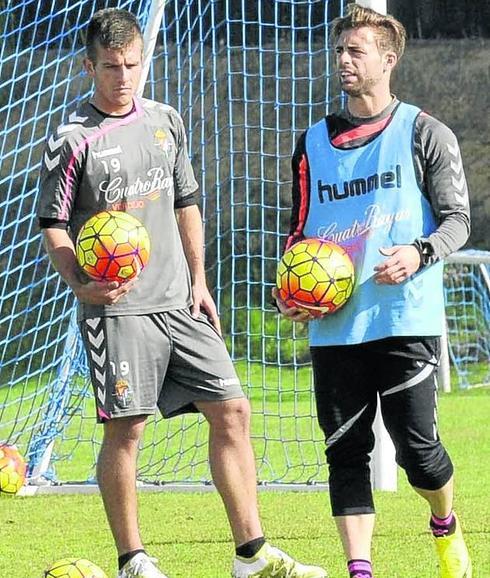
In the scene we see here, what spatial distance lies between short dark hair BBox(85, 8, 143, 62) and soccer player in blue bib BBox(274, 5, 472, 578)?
2.51ft

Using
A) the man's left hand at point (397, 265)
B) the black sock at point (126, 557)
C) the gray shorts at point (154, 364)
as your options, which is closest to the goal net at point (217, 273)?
the gray shorts at point (154, 364)

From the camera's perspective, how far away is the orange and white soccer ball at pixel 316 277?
4.88 meters

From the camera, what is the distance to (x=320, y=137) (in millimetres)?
5121

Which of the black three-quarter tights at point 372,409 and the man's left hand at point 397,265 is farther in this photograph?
the black three-quarter tights at point 372,409

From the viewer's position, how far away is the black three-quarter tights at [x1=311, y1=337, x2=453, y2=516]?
16.4ft

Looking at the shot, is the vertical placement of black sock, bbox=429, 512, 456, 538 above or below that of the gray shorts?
below

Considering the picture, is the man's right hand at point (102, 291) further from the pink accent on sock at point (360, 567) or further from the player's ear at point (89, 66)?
the pink accent on sock at point (360, 567)

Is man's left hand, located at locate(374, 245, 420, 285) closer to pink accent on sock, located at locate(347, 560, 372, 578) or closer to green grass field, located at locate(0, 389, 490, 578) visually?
pink accent on sock, located at locate(347, 560, 372, 578)

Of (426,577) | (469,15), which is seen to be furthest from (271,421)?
(469,15)

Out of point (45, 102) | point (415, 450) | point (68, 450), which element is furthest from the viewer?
point (45, 102)

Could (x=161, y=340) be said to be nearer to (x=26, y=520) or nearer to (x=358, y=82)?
(x=358, y=82)

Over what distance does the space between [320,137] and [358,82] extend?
0.26m

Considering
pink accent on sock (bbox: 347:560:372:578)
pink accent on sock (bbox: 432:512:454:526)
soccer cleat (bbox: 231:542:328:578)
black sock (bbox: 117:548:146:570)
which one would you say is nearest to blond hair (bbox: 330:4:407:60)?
pink accent on sock (bbox: 432:512:454:526)

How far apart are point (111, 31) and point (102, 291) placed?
0.96 meters
